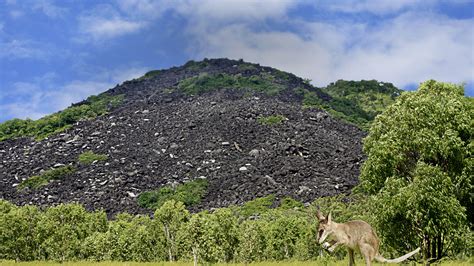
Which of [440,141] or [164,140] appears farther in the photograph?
[164,140]

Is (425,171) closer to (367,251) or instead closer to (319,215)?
(367,251)

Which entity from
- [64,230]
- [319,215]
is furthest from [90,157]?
[319,215]

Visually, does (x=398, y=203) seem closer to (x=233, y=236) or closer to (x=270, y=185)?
(x=233, y=236)

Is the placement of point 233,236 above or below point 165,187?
below

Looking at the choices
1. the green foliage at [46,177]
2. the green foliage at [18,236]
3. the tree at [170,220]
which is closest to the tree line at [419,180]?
the tree at [170,220]

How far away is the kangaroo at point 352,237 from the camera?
1139cm

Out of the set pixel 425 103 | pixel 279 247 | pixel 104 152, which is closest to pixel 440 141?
pixel 425 103

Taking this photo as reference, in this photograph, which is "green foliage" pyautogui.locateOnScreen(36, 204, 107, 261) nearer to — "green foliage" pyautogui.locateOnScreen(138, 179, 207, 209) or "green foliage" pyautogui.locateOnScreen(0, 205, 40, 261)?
"green foliage" pyautogui.locateOnScreen(0, 205, 40, 261)

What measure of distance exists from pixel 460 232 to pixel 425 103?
637 cm

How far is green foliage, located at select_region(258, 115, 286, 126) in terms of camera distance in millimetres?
178375

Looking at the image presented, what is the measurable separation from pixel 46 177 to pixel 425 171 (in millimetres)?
140820

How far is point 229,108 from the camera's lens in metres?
196

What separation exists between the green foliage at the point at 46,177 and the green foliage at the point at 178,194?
30008mm

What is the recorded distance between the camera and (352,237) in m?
12.6
